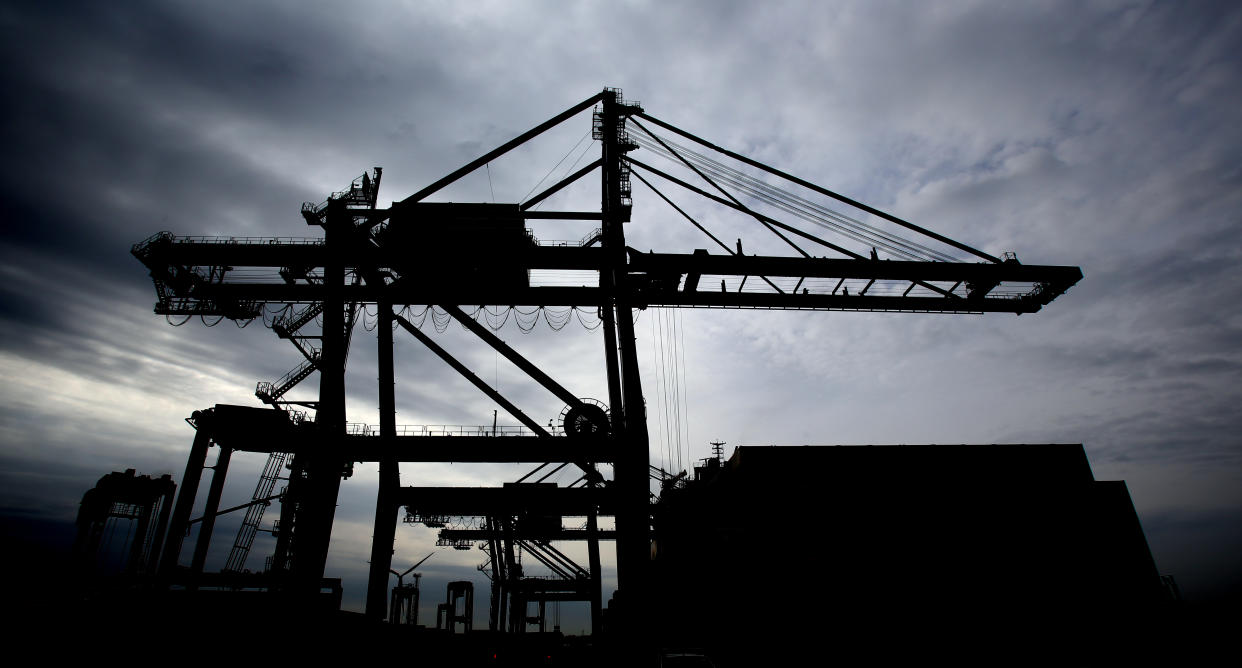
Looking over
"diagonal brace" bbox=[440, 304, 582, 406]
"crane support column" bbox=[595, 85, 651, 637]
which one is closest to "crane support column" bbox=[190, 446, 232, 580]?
"diagonal brace" bbox=[440, 304, 582, 406]

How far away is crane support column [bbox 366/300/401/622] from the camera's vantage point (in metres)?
18.6

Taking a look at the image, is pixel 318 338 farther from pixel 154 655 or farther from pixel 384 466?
pixel 154 655

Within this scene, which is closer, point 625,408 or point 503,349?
point 625,408

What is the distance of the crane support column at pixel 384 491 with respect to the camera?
1858 centimetres

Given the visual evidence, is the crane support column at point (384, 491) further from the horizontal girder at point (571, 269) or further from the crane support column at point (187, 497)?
the crane support column at point (187, 497)

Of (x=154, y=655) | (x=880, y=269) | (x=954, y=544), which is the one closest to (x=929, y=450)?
(x=954, y=544)

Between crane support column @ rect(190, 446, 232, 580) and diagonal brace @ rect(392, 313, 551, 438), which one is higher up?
diagonal brace @ rect(392, 313, 551, 438)

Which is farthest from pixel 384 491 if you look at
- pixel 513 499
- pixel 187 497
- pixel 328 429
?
pixel 187 497

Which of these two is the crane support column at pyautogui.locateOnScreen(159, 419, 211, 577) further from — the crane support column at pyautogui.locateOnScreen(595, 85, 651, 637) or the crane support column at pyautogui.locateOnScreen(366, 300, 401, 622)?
the crane support column at pyautogui.locateOnScreen(595, 85, 651, 637)

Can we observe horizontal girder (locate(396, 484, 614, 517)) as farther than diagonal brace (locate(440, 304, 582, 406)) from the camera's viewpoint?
Yes

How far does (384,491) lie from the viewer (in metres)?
20.0

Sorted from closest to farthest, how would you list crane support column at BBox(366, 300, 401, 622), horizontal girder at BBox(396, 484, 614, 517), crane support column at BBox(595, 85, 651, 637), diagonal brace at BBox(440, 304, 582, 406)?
crane support column at BBox(595, 85, 651, 637) < crane support column at BBox(366, 300, 401, 622) < diagonal brace at BBox(440, 304, 582, 406) < horizontal girder at BBox(396, 484, 614, 517)

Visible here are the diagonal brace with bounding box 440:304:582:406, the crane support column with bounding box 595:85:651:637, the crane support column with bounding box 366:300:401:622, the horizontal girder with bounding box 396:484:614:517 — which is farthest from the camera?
the horizontal girder with bounding box 396:484:614:517

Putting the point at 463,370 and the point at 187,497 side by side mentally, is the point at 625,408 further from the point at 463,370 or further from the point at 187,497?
the point at 187,497
